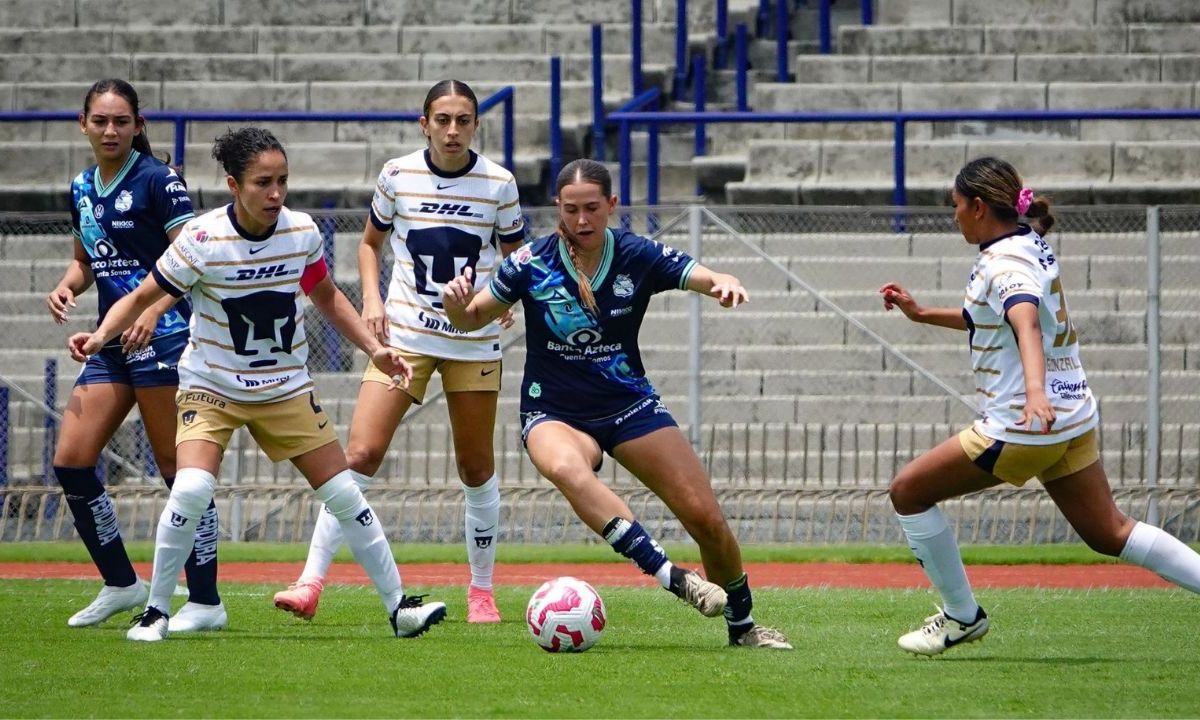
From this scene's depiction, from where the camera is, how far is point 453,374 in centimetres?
857

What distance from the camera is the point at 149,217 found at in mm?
8211

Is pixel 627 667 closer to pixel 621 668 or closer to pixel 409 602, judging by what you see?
pixel 621 668

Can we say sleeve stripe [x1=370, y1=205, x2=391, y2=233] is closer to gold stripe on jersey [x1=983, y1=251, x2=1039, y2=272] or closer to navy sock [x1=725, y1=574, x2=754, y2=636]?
navy sock [x1=725, y1=574, x2=754, y2=636]

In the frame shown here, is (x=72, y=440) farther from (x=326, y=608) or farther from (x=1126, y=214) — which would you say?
(x=1126, y=214)

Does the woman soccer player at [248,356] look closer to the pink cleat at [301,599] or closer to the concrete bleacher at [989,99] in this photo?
the pink cleat at [301,599]

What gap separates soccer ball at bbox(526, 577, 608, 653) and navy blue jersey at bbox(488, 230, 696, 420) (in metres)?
0.74

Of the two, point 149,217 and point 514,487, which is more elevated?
point 149,217

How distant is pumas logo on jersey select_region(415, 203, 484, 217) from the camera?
8539 millimetres

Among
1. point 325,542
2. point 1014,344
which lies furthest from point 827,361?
point 1014,344

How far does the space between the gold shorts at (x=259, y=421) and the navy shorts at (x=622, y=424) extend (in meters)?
0.97

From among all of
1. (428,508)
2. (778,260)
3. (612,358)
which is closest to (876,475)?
(778,260)

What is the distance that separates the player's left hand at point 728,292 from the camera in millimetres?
7152

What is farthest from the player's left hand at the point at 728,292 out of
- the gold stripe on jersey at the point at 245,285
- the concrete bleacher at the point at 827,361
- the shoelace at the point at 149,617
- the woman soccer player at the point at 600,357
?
the concrete bleacher at the point at 827,361

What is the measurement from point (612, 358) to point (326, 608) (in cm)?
260
